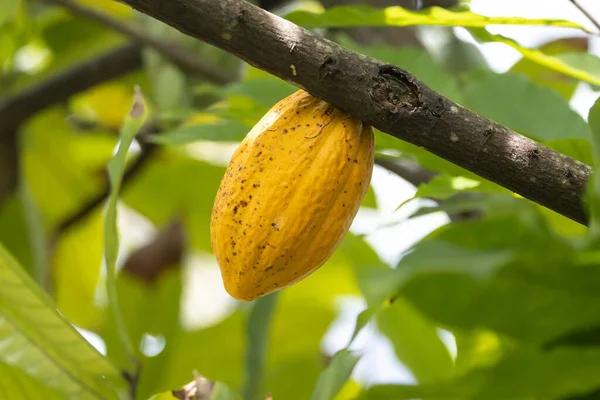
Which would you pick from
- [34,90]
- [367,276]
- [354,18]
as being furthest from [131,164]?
[367,276]

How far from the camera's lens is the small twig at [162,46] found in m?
1.31

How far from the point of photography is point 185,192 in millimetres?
1520

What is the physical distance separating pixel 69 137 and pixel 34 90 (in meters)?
0.25

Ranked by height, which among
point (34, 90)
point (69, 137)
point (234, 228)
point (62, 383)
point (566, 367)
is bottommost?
point (69, 137)

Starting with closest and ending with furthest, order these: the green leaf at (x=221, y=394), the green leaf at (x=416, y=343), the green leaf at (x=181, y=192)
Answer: the green leaf at (x=221, y=394), the green leaf at (x=416, y=343), the green leaf at (x=181, y=192)

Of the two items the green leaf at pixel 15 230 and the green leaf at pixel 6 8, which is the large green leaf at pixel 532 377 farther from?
the green leaf at pixel 15 230

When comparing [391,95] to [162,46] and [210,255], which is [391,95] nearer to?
[162,46]

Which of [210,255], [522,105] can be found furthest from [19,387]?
[210,255]

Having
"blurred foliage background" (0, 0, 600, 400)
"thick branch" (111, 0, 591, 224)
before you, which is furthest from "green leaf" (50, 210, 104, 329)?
"thick branch" (111, 0, 591, 224)

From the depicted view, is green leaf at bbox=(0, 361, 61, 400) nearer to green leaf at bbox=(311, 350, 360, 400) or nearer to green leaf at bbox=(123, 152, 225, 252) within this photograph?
green leaf at bbox=(311, 350, 360, 400)

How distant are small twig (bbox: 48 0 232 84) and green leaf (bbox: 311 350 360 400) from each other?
2.80ft

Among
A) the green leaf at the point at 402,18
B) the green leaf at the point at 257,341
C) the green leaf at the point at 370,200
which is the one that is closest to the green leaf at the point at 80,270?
the green leaf at the point at 370,200

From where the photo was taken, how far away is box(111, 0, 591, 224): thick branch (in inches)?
19.4

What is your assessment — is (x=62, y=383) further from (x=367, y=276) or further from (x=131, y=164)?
(x=131, y=164)
